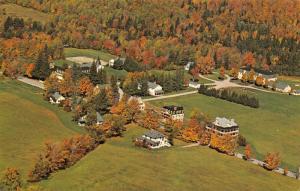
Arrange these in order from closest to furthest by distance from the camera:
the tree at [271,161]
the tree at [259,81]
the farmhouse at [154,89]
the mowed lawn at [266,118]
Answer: the tree at [271,161], the mowed lawn at [266,118], the farmhouse at [154,89], the tree at [259,81]

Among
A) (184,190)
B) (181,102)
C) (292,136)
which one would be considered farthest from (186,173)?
(181,102)

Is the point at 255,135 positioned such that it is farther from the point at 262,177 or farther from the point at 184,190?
the point at 184,190

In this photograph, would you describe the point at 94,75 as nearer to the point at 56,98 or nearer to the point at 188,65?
the point at 56,98

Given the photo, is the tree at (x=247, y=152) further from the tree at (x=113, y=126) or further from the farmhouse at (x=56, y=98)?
the farmhouse at (x=56, y=98)

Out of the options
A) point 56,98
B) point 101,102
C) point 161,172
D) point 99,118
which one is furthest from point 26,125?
point 161,172

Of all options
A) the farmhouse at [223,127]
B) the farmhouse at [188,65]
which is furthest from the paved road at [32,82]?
the farmhouse at [188,65]
